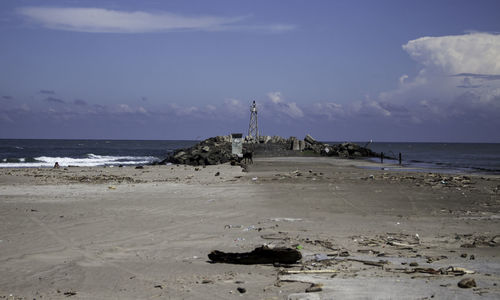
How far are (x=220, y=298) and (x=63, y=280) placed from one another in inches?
91.4

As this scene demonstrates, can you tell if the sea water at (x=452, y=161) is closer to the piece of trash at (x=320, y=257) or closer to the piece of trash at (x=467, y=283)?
the piece of trash at (x=320, y=257)

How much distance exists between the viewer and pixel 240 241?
9.21 meters

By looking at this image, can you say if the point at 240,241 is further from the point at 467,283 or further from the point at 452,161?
the point at 452,161

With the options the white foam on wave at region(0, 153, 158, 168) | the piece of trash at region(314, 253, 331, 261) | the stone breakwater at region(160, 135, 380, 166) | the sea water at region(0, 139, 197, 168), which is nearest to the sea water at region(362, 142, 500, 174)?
the stone breakwater at region(160, 135, 380, 166)

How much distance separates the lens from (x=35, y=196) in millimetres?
16125

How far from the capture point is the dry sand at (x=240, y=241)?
6.27 m

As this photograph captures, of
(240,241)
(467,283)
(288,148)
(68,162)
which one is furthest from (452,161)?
(467,283)

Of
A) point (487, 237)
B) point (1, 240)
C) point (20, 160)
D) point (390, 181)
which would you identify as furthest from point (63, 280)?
Result: point (20, 160)

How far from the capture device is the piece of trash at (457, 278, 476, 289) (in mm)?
5982

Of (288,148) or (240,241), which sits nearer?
(240,241)

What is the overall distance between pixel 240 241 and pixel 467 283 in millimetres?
4230

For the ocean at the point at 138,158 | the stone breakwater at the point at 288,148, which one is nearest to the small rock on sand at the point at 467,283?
the ocean at the point at 138,158

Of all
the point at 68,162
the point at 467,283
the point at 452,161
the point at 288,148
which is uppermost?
the point at 288,148

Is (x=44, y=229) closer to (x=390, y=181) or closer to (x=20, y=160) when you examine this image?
(x=390, y=181)
